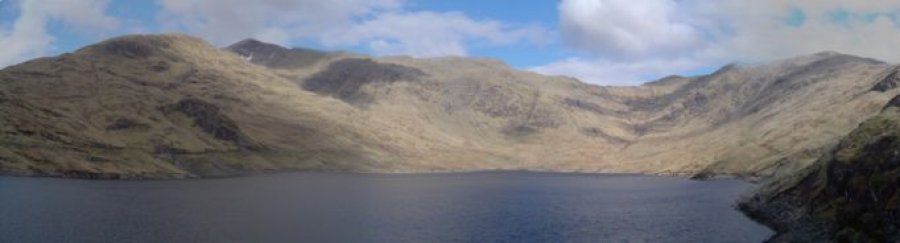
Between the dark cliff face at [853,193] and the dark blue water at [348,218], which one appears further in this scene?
the dark blue water at [348,218]

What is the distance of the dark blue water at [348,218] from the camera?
344 ft

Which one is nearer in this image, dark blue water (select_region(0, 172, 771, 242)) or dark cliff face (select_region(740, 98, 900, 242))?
dark cliff face (select_region(740, 98, 900, 242))

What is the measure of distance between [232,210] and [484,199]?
6852 cm

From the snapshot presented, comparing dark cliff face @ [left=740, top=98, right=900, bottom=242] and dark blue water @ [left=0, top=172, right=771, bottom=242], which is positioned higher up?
dark cliff face @ [left=740, top=98, right=900, bottom=242]

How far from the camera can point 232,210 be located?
143 meters

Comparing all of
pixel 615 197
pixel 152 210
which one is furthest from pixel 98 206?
pixel 615 197

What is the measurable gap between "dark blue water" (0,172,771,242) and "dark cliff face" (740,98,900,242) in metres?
7.61

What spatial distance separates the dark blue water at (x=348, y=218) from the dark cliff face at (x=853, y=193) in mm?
7608

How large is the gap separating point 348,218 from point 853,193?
3227 inches

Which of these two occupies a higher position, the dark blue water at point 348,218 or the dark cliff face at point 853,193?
the dark cliff face at point 853,193

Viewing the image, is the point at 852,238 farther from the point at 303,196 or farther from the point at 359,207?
the point at 303,196

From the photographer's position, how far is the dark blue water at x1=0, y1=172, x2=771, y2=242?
105 m

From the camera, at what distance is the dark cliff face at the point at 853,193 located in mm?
71250

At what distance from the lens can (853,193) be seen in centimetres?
7856
